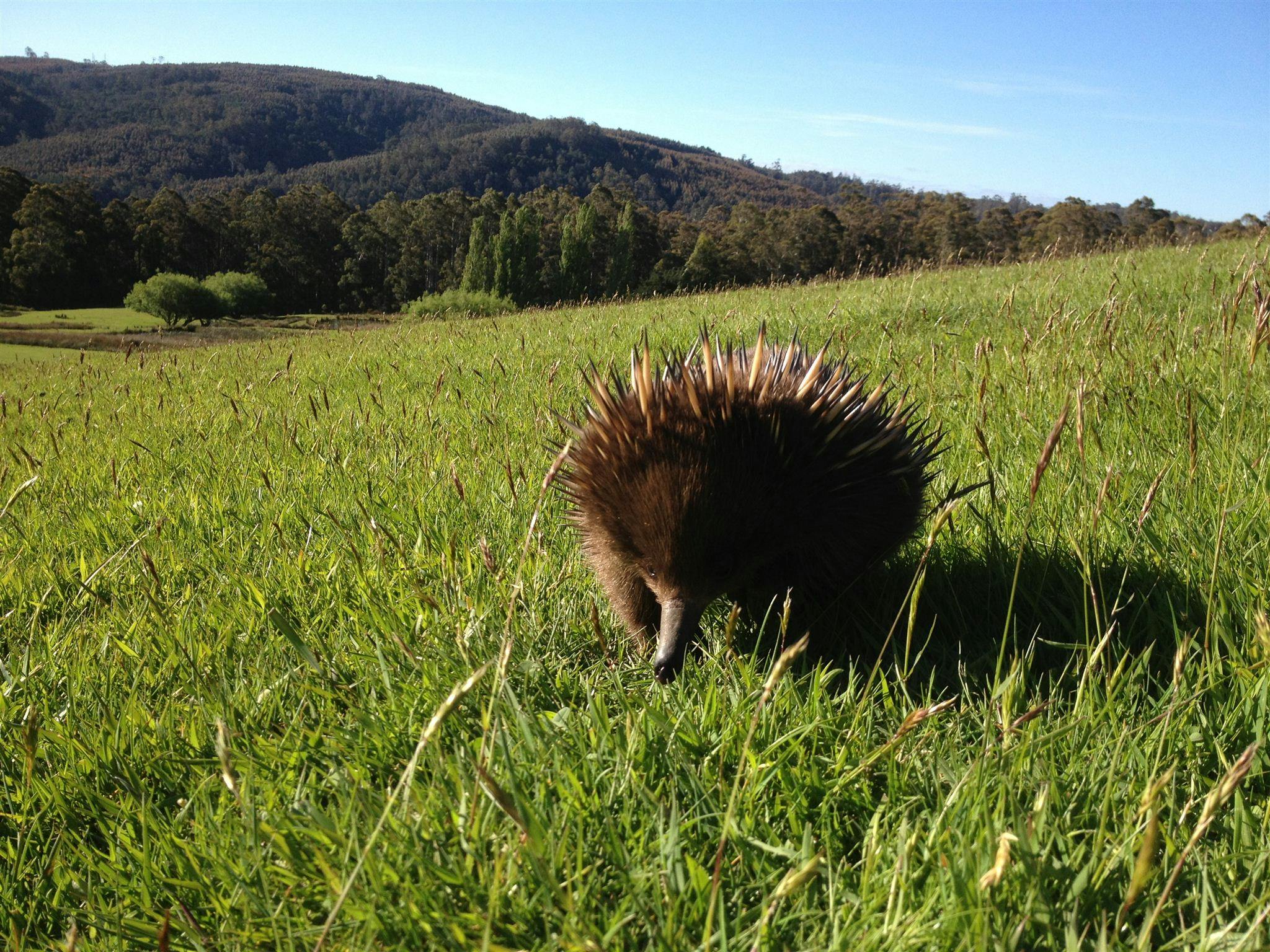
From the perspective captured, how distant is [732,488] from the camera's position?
1979 mm

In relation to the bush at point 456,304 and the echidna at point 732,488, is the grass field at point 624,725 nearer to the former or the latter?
the echidna at point 732,488

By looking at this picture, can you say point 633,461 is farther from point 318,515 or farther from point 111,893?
point 318,515

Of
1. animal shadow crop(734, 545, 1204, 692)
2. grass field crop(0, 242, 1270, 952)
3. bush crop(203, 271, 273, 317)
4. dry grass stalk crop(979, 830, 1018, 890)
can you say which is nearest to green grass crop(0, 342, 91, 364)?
grass field crop(0, 242, 1270, 952)

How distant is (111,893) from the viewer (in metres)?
1.43

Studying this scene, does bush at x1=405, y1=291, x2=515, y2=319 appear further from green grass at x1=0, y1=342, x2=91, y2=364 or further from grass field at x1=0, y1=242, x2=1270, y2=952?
grass field at x1=0, y1=242, x2=1270, y2=952

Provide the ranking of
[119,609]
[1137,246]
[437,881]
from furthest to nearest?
[1137,246]
[119,609]
[437,881]

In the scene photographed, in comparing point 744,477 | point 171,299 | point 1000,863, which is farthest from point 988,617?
point 171,299

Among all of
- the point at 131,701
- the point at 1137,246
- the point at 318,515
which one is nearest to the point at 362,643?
the point at 131,701

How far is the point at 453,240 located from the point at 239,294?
24839 mm

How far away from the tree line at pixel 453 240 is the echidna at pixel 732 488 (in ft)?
170

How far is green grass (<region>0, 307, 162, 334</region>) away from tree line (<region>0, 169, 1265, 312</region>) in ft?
38.3

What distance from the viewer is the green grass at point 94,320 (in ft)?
122

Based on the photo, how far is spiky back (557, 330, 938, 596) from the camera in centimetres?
198

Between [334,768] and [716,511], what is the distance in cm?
99
